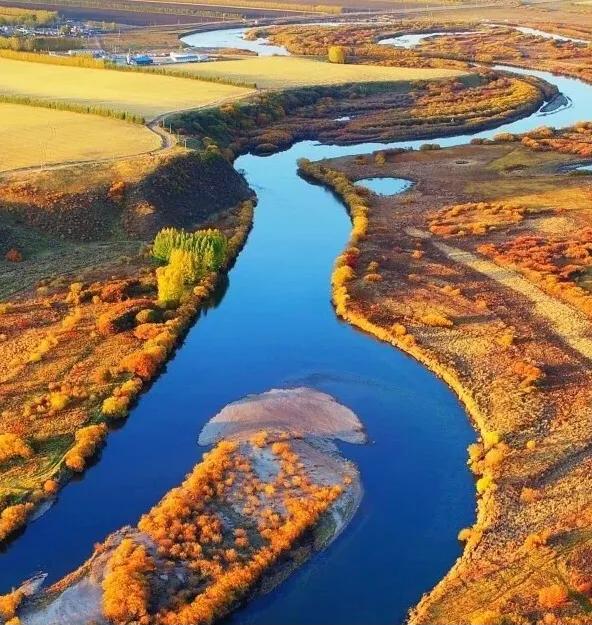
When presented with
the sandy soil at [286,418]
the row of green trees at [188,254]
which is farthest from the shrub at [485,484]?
the row of green trees at [188,254]

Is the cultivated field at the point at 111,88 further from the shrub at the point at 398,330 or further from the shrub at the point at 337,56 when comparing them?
the shrub at the point at 398,330

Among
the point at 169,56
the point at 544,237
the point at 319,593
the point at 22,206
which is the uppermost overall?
the point at 169,56

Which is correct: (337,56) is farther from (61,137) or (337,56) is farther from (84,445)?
Result: (84,445)

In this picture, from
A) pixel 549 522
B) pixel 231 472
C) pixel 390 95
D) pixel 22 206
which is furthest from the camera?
pixel 390 95

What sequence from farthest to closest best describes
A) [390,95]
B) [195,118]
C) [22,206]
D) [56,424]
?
[390,95]
[195,118]
[22,206]
[56,424]

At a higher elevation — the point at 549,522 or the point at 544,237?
the point at 544,237

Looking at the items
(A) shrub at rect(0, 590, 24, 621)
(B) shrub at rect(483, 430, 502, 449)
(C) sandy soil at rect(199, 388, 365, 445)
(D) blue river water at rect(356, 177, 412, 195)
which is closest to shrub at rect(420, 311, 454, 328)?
(C) sandy soil at rect(199, 388, 365, 445)

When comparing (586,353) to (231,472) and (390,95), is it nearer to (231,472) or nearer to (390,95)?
(231,472)

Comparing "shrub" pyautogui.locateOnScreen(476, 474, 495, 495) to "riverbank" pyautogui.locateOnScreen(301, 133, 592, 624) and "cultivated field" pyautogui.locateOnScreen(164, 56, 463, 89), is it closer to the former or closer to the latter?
"riverbank" pyautogui.locateOnScreen(301, 133, 592, 624)

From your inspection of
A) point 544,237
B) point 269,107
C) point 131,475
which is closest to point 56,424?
point 131,475
